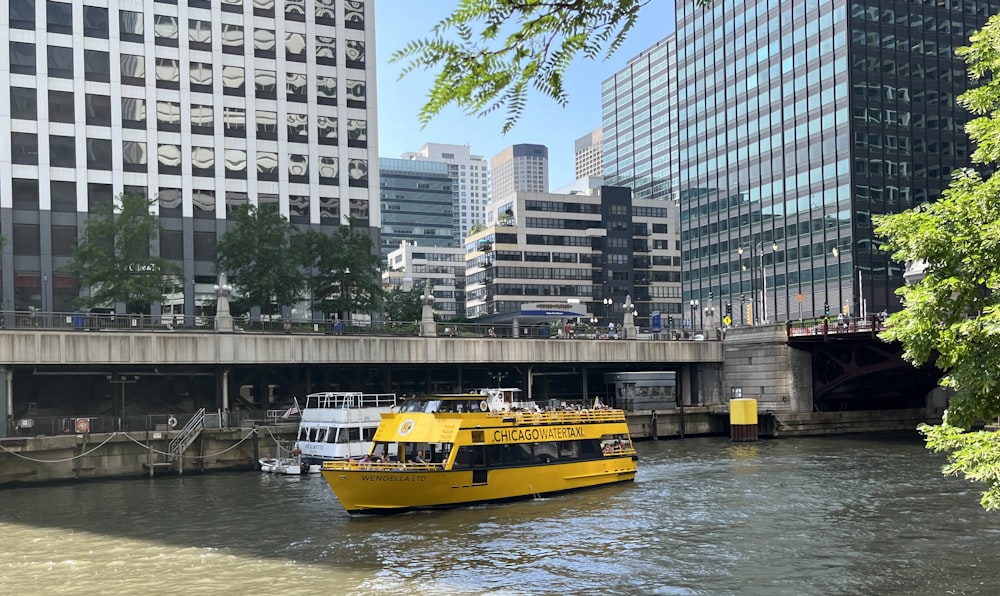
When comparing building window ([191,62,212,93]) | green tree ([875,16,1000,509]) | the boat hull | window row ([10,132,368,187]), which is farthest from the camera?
building window ([191,62,212,93])

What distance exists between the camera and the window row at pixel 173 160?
78.5m

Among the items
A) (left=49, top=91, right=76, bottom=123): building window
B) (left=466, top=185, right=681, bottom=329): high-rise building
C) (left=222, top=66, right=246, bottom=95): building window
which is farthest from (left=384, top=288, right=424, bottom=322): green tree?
(left=466, top=185, right=681, bottom=329): high-rise building

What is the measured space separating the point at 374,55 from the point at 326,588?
7359 cm

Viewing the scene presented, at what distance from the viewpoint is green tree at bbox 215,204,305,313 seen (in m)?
73.5

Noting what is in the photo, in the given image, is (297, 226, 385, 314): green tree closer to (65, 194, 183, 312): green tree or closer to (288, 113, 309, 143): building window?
(65, 194, 183, 312): green tree

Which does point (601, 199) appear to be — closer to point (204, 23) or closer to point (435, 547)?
point (204, 23)

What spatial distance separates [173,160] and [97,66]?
9383 millimetres

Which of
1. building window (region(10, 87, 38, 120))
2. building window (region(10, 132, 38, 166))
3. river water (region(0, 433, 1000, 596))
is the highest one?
building window (region(10, 87, 38, 120))

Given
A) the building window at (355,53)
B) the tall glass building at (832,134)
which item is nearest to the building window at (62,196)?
the building window at (355,53)

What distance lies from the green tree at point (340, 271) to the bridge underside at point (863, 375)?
108ft

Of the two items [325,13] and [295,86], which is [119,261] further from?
[325,13]

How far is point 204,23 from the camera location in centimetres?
8612

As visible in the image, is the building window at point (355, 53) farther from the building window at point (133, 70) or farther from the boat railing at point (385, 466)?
the boat railing at point (385, 466)

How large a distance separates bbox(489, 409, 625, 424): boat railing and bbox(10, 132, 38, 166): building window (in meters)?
52.1
